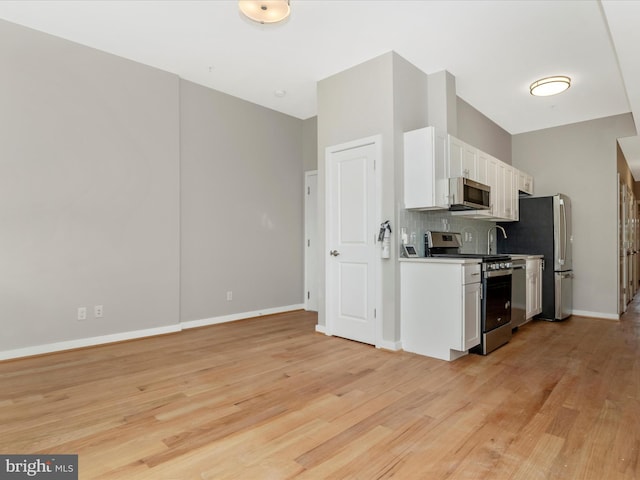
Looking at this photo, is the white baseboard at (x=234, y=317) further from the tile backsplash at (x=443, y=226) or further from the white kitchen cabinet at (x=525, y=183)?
the white kitchen cabinet at (x=525, y=183)

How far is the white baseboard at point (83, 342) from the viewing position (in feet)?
11.1

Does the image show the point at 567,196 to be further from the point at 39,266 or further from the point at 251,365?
the point at 39,266

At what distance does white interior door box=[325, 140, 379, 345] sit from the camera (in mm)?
3924

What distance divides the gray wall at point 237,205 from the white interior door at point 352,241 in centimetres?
149

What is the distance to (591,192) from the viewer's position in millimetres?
5656

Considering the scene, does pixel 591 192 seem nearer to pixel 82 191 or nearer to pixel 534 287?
pixel 534 287

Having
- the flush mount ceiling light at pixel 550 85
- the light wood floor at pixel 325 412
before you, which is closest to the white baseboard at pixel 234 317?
the light wood floor at pixel 325 412

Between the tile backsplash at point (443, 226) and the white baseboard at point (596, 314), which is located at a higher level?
the tile backsplash at point (443, 226)

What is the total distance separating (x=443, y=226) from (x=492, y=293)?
1.12 m

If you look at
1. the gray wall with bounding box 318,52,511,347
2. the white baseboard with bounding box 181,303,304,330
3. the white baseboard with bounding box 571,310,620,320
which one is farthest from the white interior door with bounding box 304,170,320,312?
the white baseboard with bounding box 571,310,620,320

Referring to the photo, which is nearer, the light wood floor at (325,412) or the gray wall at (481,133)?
the light wood floor at (325,412)

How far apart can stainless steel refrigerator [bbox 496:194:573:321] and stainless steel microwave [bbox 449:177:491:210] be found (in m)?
1.70

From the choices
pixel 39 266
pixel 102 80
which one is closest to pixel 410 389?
pixel 39 266

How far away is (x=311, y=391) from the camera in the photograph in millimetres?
2656
